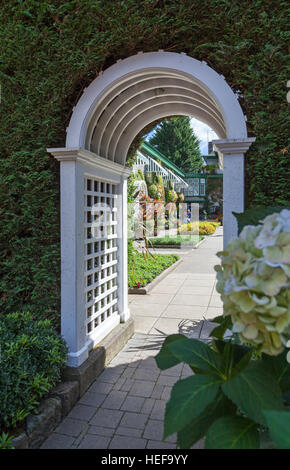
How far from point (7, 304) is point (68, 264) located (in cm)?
73

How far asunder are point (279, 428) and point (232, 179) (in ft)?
7.34

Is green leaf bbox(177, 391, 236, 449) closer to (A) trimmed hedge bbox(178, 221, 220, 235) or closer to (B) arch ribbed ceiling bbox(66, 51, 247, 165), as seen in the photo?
(B) arch ribbed ceiling bbox(66, 51, 247, 165)

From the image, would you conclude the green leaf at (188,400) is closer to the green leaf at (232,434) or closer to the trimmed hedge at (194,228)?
the green leaf at (232,434)

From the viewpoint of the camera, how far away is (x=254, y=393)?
883 mm

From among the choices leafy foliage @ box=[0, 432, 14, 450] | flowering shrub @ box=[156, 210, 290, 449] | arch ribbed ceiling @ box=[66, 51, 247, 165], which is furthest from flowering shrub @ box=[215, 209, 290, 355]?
arch ribbed ceiling @ box=[66, 51, 247, 165]

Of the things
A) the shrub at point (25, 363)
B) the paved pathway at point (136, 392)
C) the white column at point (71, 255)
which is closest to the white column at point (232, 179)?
the white column at point (71, 255)

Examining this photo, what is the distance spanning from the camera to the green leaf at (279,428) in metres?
0.70

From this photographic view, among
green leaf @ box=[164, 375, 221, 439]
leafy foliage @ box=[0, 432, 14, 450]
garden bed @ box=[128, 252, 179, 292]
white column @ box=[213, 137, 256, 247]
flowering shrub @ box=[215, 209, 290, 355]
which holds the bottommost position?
leafy foliage @ box=[0, 432, 14, 450]

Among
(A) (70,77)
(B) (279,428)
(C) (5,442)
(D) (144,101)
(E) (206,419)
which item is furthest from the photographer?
(D) (144,101)

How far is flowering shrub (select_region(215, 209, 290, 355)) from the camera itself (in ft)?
2.61

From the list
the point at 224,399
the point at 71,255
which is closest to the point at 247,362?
the point at 224,399

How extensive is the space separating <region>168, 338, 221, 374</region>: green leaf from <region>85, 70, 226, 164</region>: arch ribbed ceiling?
8.24ft

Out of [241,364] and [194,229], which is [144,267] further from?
[194,229]
